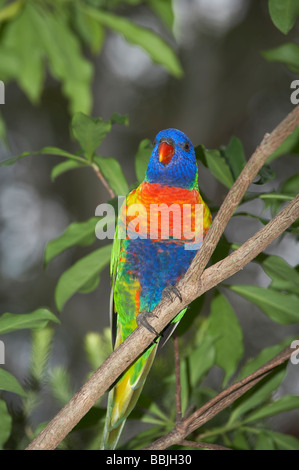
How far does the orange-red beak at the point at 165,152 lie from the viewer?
1.17 metres

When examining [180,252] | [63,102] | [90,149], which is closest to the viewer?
[90,149]

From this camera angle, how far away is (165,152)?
1.17 meters

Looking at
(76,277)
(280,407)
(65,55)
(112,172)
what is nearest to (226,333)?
(280,407)

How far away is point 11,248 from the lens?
150 inches

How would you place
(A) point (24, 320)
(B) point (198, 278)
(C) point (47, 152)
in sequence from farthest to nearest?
(C) point (47, 152), (A) point (24, 320), (B) point (198, 278)

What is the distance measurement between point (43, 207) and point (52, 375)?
2842 mm

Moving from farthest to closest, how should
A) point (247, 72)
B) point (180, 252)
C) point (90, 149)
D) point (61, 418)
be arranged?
point (247, 72) < point (180, 252) < point (90, 149) < point (61, 418)

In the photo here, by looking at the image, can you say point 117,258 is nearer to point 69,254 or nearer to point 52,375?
point 52,375

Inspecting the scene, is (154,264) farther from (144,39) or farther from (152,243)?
(144,39)

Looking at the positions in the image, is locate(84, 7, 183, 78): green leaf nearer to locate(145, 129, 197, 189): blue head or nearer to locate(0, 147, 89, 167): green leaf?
locate(145, 129, 197, 189): blue head

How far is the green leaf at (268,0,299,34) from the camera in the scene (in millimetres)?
866

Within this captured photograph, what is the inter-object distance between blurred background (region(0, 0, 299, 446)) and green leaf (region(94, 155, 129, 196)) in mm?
1218

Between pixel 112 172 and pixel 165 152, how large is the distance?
16 centimetres

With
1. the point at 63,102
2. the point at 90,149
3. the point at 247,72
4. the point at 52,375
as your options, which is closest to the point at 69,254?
the point at 63,102
